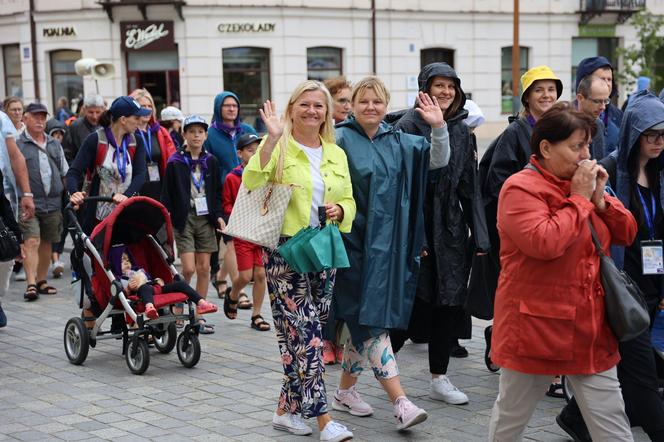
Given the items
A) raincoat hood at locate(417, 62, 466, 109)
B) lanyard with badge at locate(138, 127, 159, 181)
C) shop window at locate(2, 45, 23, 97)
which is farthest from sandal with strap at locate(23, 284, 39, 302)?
shop window at locate(2, 45, 23, 97)

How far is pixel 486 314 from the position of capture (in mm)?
6246

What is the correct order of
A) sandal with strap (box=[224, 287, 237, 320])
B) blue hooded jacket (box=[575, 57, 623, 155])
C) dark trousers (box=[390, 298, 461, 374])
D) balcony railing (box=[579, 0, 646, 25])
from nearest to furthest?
dark trousers (box=[390, 298, 461, 374]), blue hooded jacket (box=[575, 57, 623, 155]), sandal with strap (box=[224, 287, 237, 320]), balcony railing (box=[579, 0, 646, 25])

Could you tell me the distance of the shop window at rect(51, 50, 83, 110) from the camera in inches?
1169

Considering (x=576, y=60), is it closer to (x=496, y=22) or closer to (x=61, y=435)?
(x=496, y=22)

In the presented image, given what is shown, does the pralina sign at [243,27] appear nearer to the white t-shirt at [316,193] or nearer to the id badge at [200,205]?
the id badge at [200,205]

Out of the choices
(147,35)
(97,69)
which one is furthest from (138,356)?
(147,35)

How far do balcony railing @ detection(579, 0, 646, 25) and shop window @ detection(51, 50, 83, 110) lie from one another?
17457 millimetres

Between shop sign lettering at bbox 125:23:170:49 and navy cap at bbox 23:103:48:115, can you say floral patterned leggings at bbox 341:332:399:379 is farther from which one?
shop sign lettering at bbox 125:23:170:49

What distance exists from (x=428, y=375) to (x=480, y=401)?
0.75 meters

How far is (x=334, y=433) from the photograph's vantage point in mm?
5422

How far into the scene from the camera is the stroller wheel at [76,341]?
739 cm

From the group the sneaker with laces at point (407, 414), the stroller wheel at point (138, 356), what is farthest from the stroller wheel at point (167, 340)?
the sneaker with laces at point (407, 414)

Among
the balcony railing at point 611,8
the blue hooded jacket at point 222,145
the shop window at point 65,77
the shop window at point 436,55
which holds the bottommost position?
the blue hooded jacket at point 222,145

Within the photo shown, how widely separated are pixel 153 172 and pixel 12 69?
23599mm
